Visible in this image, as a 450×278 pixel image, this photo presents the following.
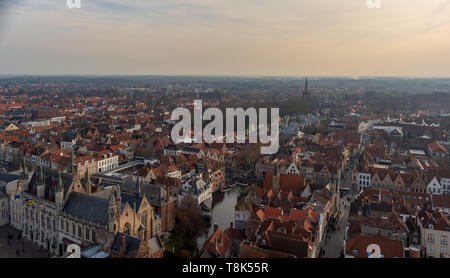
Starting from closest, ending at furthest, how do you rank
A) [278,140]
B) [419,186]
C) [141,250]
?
[141,250] < [419,186] < [278,140]

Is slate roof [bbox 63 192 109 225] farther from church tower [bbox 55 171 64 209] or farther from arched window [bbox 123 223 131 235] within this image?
arched window [bbox 123 223 131 235]

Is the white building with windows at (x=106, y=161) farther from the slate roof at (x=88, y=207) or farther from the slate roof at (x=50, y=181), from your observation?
the slate roof at (x=88, y=207)

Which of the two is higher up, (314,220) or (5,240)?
(314,220)

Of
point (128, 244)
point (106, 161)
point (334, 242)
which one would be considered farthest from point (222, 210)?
point (106, 161)

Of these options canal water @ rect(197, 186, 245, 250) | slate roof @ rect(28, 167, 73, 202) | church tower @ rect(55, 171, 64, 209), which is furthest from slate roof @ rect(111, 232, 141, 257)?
canal water @ rect(197, 186, 245, 250)
